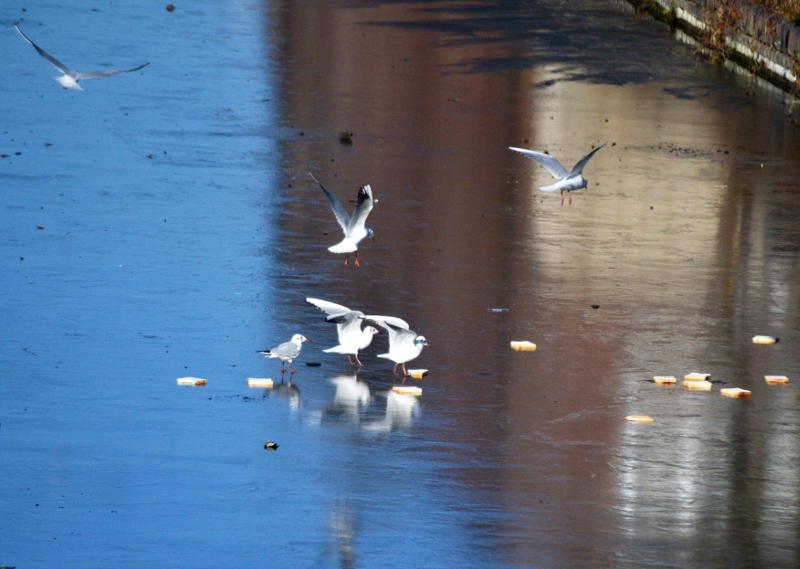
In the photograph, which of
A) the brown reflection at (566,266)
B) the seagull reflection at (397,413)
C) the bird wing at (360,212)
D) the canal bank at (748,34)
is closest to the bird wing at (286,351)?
the seagull reflection at (397,413)

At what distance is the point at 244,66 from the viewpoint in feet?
71.9

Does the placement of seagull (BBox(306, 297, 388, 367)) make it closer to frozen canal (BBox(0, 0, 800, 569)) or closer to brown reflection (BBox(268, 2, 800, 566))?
frozen canal (BBox(0, 0, 800, 569))

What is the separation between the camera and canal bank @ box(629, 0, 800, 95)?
71.4 feet

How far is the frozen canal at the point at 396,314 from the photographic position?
7598 mm

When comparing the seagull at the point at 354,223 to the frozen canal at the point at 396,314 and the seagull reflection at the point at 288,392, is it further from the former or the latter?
the seagull reflection at the point at 288,392

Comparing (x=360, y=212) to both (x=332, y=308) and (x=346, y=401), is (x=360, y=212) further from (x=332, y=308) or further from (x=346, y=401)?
(x=346, y=401)

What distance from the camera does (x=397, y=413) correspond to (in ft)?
30.0

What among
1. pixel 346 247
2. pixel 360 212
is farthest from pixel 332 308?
pixel 360 212

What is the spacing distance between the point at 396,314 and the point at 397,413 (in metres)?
1.94

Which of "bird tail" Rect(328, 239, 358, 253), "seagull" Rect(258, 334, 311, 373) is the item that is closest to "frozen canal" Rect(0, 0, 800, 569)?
"seagull" Rect(258, 334, 311, 373)

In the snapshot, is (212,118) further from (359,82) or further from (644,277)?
(644,277)

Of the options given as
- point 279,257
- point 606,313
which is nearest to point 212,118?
point 279,257

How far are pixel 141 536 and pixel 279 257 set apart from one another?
542 cm

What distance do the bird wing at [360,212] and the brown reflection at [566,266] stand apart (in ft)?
1.49
